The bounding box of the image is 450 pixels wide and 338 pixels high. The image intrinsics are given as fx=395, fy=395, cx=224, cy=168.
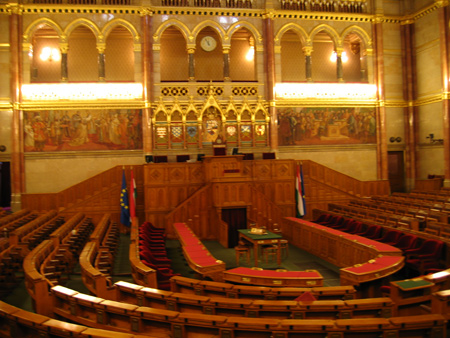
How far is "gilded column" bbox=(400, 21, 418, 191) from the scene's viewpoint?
20766 mm

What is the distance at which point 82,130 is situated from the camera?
1794cm

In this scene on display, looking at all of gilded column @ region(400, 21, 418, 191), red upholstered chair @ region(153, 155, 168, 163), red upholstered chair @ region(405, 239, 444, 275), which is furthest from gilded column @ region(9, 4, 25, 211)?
gilded column @ region(400, 21, 418, 191)

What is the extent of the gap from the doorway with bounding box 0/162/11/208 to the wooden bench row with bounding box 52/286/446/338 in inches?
637

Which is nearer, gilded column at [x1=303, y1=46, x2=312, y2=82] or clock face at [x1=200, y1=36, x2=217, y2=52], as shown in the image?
gilded column at [x1=303, y1=46, x2=312, y2=82]

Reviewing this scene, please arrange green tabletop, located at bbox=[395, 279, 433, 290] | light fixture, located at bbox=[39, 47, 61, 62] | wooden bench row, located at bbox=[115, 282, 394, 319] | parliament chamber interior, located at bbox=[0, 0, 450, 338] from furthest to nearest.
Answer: light fixture, located at bbox=[39, 47, 61, 62], parliament chamber interior, located at bbox=[0, 0, 450, 338], green tabletop, located at bbox=[395, 279, 433, 290], wooden bench row, located at bbox=[115, 282, 394, 319]

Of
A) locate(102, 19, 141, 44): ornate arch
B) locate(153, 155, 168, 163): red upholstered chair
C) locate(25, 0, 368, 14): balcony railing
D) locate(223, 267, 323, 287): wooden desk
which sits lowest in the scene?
locate(223, 267, 323, 287): wooden desk

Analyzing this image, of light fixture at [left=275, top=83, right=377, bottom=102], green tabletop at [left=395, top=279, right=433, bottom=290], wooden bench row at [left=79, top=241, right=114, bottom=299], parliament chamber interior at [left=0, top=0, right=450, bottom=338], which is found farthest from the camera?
light fixture at [left=275, top=83, right=377, bottom=102]

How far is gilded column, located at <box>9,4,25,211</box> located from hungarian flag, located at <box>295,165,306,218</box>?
11891mm

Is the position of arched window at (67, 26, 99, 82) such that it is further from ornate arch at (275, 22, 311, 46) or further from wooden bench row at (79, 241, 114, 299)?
wooden bench row at (79, 241, 114, 299)

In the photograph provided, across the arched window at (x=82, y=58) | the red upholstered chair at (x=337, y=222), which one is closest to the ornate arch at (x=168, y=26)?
the arched window at (x=82, y=58)

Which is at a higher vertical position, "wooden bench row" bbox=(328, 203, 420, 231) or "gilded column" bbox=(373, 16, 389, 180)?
"gilded column" bbox=(373, 16, 389, 180)

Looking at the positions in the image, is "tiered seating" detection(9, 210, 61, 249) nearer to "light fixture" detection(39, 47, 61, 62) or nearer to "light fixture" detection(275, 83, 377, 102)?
"light fixture" detection(39, 47, 61, 62)

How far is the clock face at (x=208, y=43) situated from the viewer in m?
21.3

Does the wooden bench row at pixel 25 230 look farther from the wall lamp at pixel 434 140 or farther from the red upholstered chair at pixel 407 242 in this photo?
the wall lamp at pixel 434 140
